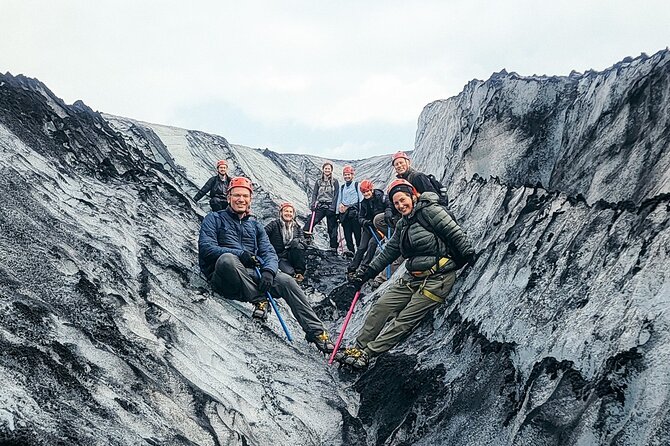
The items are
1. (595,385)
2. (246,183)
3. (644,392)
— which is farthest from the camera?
(246,183)

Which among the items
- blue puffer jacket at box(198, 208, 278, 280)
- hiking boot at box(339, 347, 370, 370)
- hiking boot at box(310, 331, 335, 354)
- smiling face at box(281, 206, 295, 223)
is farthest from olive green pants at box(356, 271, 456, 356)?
→ smiling face at box(281, 206, 295, 223)

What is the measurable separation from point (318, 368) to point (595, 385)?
11.6ft

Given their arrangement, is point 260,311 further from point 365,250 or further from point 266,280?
point 365,250

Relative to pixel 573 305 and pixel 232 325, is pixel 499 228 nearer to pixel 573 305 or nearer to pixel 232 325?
pixel 573 305

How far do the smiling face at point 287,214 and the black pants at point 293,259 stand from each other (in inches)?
15.2

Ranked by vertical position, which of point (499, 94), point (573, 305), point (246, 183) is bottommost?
point (246, 183)

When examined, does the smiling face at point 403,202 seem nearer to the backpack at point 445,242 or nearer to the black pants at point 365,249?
the backpack at point 445,242

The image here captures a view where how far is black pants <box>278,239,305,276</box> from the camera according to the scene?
367 inches

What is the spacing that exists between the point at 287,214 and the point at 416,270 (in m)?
3.40

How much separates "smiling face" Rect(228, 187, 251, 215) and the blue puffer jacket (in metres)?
0.10

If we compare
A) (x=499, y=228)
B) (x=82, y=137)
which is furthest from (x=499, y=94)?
(x=82, y=137)

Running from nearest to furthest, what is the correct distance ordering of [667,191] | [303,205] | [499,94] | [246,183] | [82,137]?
1. [667,191]
2. [246,183]
3. [82,137]
4. [499,94]
5. [303,205]

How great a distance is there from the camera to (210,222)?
750cm

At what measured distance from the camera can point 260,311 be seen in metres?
7.09
